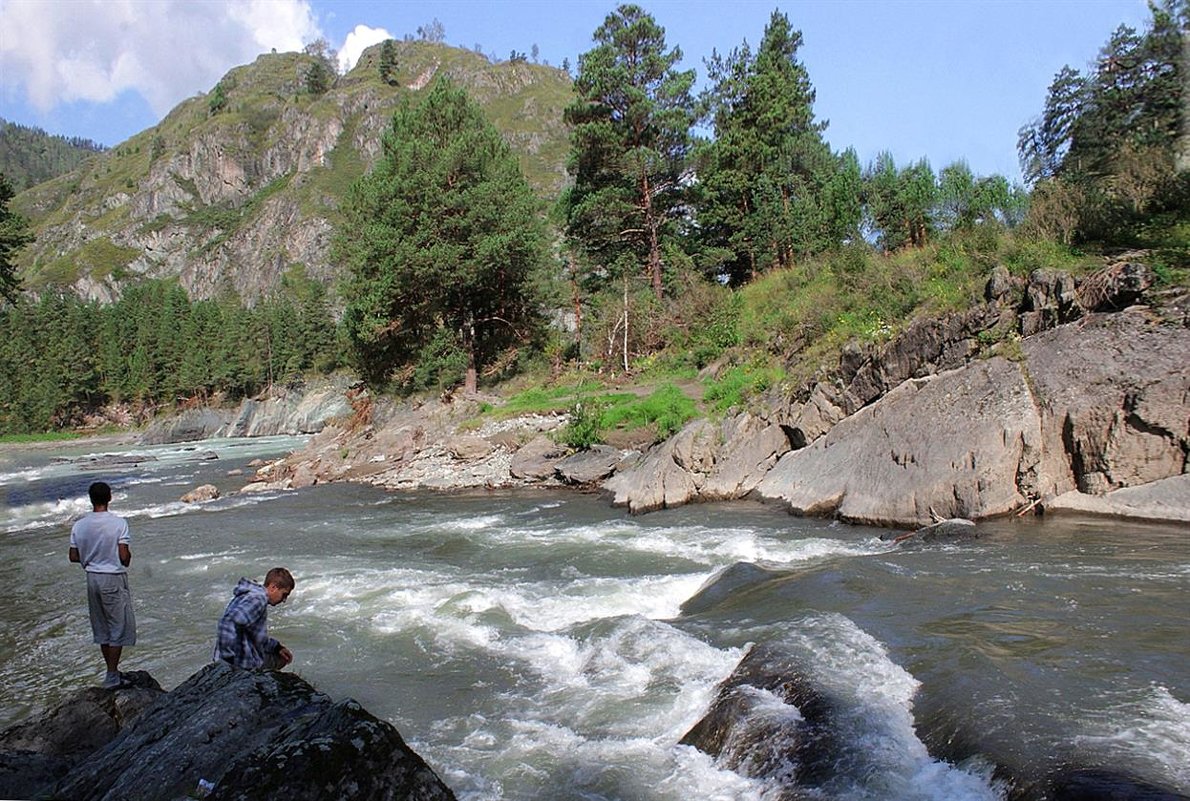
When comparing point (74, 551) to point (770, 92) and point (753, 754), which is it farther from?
point (770, 92)

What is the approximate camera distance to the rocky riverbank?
12.6 metres

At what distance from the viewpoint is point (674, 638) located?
8195 mm

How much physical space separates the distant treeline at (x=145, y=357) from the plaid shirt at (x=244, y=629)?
258ft

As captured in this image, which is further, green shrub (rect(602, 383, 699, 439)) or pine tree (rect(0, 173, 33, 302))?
green shrub (rect(602, 383, 699, 439))

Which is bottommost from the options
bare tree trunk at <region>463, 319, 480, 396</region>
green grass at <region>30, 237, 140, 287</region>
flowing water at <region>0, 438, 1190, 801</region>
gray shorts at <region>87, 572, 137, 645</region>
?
flowing water at <region>0, 438, 1190, 801</region>

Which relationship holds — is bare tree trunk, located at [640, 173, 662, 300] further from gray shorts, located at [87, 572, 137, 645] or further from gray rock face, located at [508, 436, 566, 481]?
gray shorts, located at [87, 572, 137, 645]

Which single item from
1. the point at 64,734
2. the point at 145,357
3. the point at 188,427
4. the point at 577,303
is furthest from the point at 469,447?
the point at 145,357

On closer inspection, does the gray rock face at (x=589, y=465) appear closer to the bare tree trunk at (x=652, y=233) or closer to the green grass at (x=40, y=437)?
the bare tree trunk at (x=652, y=233)

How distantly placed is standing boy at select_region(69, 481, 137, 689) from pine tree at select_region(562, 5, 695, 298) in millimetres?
28451

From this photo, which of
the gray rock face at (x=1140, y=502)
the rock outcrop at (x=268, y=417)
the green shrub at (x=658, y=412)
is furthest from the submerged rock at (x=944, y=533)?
the rock outcrop at (x=268, y=417)

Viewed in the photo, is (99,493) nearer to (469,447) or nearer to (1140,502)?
(1140,502)

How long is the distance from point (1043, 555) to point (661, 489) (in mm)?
8828

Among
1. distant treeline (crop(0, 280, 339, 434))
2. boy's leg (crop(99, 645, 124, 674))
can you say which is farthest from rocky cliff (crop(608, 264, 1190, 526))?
distant treeline (crop(0, 280, 339, 434))

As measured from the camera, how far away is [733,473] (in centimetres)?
1819
